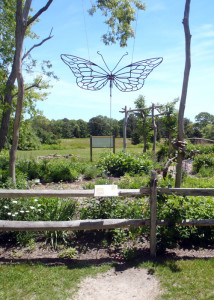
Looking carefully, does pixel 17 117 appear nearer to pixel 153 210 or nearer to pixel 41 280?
pixel 41 280

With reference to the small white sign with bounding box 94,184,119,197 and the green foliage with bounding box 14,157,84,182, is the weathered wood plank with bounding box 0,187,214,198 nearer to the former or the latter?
the small white sign with bounding box 94,184,119,197

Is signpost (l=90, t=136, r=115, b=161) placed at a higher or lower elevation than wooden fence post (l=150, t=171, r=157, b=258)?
higher

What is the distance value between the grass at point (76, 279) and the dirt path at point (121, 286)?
0.09 meters

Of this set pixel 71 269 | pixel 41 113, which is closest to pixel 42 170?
pixel 41 113

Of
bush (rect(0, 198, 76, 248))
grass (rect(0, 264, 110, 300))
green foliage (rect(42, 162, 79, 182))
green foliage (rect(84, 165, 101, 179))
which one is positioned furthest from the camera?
green foliage (rect(84, 165, 101, 179))

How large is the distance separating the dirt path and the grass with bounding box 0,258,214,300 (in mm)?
91

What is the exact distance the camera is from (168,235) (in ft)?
11.8

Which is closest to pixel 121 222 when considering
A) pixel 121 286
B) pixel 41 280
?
pixel 121 286

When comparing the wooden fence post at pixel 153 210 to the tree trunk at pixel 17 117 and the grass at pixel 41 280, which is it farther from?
the tree trunk at pixel 17 117

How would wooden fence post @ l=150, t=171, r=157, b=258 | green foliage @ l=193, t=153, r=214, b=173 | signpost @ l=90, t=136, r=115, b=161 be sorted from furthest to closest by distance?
1. signpost @ l=90, t=136, r=115, b=161
2. green foliage @ l=193, t=153, r=214, b=173
3. wooden fence post @ l=150, t=171, r=157, b=258

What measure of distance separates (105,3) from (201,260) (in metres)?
6.17

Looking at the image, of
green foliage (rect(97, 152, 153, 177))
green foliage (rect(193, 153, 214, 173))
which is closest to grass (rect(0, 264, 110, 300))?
green foliage (rect(97, 152, 153, 177))

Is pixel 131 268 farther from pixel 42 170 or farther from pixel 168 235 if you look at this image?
pixel 42 170

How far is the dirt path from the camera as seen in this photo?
281 centimetres
